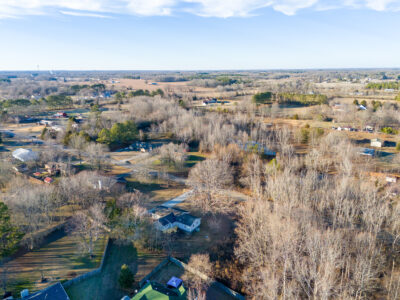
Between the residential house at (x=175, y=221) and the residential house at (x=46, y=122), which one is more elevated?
the residential house at (x=46, y=122)

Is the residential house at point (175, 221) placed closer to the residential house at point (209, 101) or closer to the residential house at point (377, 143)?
the residential house at point (377, 143)

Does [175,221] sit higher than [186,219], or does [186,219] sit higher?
[186,219]

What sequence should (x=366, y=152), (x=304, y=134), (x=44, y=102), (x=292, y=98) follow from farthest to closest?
(x=292, y=98) < (x=44, y=102) < (x=304, y=134) < (x=366, y=152)

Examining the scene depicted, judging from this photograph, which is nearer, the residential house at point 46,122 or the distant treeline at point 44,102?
the residential house at point 46,122

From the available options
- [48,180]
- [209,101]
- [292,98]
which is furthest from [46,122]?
[292,98]

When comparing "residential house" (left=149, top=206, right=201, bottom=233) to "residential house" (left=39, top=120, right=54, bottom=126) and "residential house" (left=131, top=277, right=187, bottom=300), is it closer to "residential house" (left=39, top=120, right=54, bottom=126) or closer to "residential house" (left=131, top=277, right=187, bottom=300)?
"residential house" (left=131, top=277, right=187, bottom=300)

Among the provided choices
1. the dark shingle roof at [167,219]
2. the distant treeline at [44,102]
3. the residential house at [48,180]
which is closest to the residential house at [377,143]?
the dark shingle roof at [167,219]

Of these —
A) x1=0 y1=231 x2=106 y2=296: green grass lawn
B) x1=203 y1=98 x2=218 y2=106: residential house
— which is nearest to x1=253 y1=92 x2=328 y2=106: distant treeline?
x1=203 y1=98 x2=218 y2=106: residential house

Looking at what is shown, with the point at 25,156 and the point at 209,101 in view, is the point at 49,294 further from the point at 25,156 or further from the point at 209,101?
the point at 209,101
